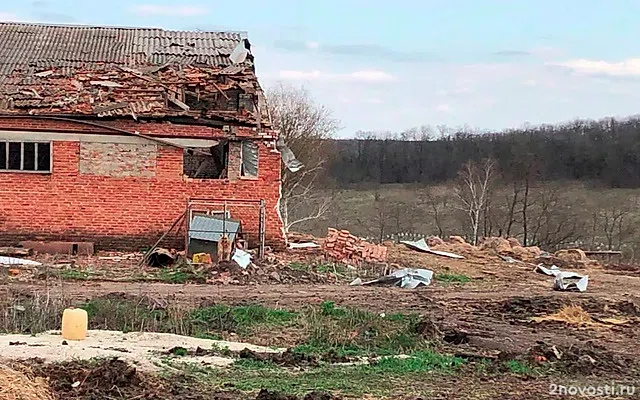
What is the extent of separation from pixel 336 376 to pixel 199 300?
234 inches

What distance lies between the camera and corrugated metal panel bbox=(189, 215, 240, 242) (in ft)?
62.3

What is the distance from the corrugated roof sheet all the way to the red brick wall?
9.76 feet

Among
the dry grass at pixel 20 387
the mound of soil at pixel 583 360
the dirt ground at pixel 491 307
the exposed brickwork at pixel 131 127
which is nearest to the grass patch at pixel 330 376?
the dirt ground at pixel 491 307

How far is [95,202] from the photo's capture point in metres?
20.2

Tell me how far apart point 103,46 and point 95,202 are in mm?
5303

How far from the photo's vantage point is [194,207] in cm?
2034

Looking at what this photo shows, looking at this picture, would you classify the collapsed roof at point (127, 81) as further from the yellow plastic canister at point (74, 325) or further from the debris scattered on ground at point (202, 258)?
the yellow plastic canister at point (74, 325)

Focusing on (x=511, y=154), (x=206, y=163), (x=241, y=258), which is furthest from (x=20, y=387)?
(x=511, y=154)

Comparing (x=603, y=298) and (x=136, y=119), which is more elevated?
(x=136, y=119)

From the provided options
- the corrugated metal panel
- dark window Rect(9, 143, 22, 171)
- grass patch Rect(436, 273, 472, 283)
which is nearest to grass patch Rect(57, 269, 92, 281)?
the corrugated metal panel

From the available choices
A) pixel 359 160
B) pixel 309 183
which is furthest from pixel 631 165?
pixel 309 183

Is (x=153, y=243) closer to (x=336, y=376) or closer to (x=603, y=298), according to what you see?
(x=603, y=298)

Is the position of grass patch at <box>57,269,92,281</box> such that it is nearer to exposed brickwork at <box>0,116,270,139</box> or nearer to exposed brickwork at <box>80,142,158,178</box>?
exposed brickwork at <box>80,142,158,178</box>

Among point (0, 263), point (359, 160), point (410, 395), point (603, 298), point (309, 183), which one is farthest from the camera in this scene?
point (359, 160)
